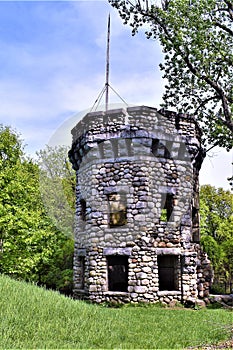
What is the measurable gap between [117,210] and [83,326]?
578 centimetres

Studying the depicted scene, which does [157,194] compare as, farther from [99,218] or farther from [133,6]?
[133,6]

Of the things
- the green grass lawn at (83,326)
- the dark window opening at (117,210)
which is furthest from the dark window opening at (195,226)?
the green grass lawn at (83,326)

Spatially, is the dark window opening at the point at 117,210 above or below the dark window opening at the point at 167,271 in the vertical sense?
above

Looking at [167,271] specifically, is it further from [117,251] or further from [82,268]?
[82,268]

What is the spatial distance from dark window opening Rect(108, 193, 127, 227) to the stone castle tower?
0.11ft

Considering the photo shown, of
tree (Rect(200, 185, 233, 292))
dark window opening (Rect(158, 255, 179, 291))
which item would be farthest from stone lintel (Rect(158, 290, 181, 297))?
tree (Rect(200, 185, 233, 292))

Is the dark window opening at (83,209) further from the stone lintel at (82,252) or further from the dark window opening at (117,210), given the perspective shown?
the dark window opening at (117,210)

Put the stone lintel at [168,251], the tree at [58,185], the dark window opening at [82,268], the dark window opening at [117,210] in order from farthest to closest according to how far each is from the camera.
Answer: the tree at [58,185], the dark window opening at [82,268], the dark window opening at [117,210], the stone lintel at [168,251]

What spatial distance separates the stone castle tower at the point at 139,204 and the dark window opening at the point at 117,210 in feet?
0.11

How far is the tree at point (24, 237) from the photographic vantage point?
16562 mm

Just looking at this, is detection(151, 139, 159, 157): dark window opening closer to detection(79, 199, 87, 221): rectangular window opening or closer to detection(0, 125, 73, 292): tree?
detection(79, 199, 87, 221): rectangular window opening

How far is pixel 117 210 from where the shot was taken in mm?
13891

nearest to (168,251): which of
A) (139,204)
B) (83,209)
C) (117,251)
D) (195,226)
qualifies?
(117,251)

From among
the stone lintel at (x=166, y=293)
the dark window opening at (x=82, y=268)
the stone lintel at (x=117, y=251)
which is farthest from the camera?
the dark window opening at (x=82, y=268)
